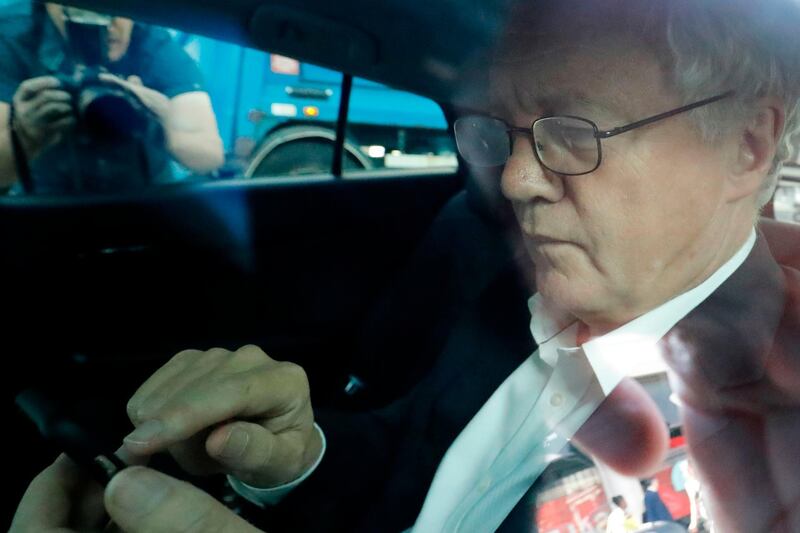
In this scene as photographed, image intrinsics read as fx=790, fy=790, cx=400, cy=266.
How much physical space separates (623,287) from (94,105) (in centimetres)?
163

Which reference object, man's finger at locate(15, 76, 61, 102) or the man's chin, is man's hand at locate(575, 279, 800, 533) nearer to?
the man's chin

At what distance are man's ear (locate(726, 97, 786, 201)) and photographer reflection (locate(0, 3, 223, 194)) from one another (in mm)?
1389

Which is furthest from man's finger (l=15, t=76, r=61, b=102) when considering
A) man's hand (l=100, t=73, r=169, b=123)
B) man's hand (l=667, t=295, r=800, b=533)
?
man's hand (l=667, t=295, r=800, b=533)

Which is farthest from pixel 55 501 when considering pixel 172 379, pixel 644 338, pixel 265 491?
pixel 644 338

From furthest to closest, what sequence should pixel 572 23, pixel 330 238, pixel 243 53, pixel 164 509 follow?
pixel 330 238, pixel 243 53, pixel 572 23, pixel 164 509

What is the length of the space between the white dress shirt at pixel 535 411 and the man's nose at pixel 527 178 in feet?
0.75

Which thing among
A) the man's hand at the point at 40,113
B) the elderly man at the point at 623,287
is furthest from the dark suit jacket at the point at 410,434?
the man's hand at the point at 40,113

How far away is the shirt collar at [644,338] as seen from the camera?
110cm

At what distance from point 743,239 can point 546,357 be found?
39 cm

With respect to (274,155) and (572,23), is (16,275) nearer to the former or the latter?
(274,155)

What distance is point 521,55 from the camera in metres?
1.19

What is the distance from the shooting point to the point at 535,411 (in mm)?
1285

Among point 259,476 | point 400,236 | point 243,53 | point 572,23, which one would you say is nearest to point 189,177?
point 243,53

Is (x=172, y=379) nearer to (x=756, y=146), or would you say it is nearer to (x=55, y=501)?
(x=55, y=501)
